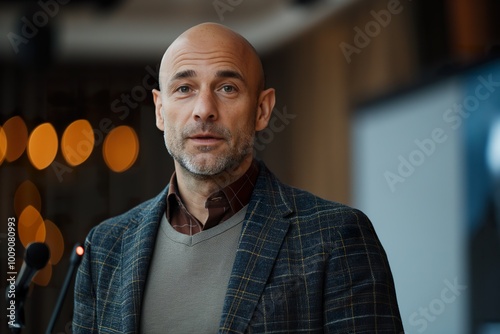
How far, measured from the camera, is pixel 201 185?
175 centimetres

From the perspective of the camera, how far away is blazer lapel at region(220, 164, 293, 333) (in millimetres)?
1577

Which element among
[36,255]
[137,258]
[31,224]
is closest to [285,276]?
[137,258]

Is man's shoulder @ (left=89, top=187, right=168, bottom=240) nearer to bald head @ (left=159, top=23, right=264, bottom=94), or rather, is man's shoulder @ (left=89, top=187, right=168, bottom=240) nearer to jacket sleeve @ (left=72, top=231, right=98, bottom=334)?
jacket sleeve @ (left=72, top=231, right=98, bottom=334)

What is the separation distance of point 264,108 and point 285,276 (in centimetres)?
41

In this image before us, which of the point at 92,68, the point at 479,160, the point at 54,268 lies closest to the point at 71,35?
the point at 92,68

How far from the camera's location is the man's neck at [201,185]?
68.7 inches

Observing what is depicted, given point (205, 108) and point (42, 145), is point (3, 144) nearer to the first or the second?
point (42, 145)

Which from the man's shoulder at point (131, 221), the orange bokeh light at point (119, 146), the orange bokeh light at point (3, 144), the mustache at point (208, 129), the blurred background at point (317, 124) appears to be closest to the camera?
the mustache at point (208, 129)

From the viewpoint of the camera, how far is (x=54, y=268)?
4508 mm

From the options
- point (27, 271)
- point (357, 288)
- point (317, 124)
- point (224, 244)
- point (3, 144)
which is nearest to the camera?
point (357, 288)

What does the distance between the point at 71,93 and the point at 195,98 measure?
10.1 feet

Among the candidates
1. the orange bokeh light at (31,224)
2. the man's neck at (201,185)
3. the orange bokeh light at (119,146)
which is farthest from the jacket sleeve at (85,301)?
the orange bokeh light at (119,146)

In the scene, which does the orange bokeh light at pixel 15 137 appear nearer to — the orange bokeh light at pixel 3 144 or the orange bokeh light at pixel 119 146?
the orange bokeh light at pixel 3 144

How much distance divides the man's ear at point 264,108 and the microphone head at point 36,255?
0.58 meters
